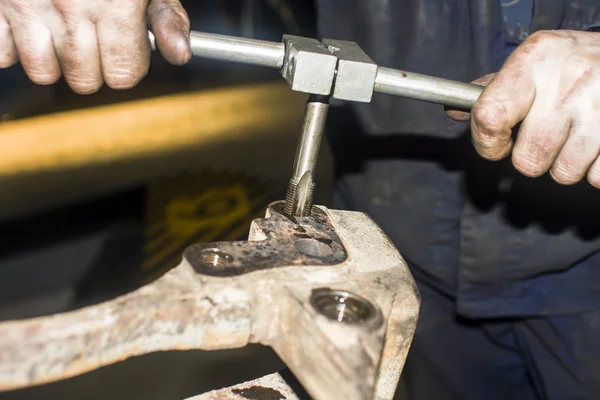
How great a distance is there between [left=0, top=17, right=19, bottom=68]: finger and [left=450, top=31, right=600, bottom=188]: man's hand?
2.01 feet

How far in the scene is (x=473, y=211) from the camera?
120 centimetres

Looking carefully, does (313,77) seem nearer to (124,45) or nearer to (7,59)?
(124,45)

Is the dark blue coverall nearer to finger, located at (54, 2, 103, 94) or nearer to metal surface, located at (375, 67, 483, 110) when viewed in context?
metal surface, located at (375, 67, 483, 110)

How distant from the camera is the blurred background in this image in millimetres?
1787

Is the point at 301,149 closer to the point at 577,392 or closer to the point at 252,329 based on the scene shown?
the point at 252,329

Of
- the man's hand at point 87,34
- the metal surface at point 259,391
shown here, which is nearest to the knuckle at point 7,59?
the man's hand at point 87,34

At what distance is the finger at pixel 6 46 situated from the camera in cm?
79

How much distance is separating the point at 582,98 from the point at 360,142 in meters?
0.58

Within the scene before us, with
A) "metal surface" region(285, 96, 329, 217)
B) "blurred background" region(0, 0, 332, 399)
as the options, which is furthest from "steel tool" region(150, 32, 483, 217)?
"blurred background" region(0, 0, 332, 399)

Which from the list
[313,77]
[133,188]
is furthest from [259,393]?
[133,188]

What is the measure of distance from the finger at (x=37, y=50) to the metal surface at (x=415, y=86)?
17.2 inches

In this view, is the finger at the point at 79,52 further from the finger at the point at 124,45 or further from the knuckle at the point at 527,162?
the knuckle at the point at 527,162

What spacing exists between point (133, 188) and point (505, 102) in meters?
1.60

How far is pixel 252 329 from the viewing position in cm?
58
